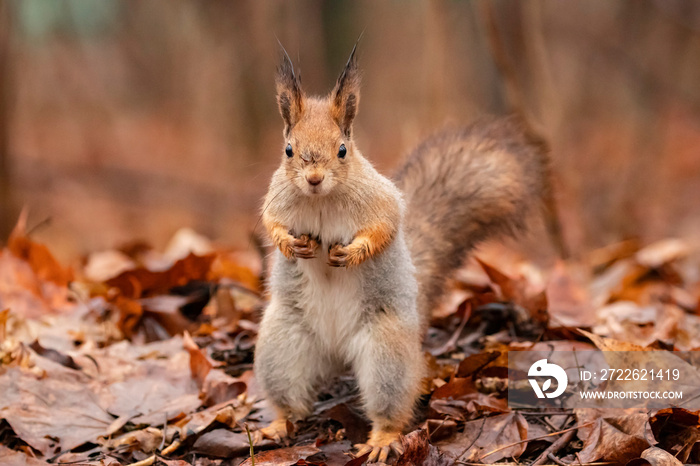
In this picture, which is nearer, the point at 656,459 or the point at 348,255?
the point at 656,459

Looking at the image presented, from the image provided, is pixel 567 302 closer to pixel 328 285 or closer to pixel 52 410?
pixel 328 285

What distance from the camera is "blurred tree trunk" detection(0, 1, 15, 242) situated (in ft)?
19.8

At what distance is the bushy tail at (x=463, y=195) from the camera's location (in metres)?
3.10

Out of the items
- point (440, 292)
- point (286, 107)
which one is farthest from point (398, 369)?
point (286, 107)

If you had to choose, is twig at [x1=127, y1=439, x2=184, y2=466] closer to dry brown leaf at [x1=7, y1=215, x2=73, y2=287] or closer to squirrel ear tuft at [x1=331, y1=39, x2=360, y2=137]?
squirrel ear tuft at [x1=331, y1=39, x2=360, y2=137]

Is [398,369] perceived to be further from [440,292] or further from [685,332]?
[685,332]

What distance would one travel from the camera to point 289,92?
8.25 ft

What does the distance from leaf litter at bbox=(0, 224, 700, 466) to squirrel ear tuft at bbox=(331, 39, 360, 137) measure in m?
1.08

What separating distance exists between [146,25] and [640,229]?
6472 mm

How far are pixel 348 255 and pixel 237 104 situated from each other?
645cm

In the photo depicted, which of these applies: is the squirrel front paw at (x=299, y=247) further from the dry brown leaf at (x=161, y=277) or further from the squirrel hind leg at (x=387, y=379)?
the dry brown leaf at (x=161, y=277)

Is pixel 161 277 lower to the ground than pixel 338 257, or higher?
lower

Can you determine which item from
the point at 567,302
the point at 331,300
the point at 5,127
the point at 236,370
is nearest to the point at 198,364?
the point at 236,370

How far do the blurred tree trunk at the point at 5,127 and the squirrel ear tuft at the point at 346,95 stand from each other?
4.51m
